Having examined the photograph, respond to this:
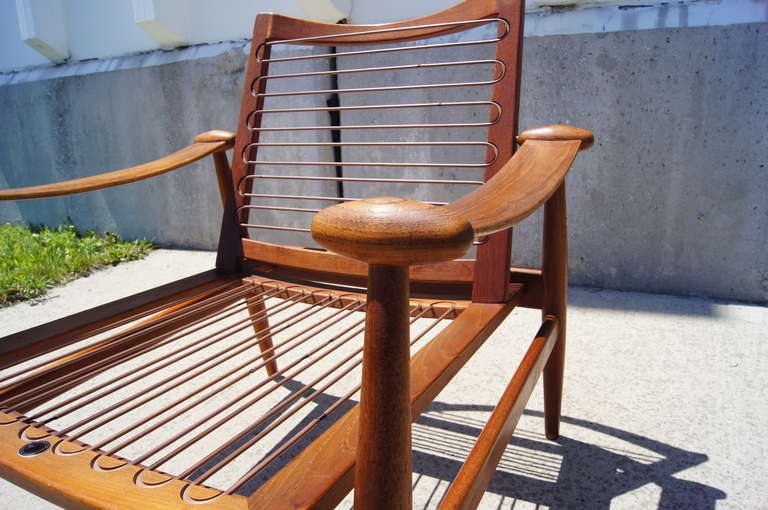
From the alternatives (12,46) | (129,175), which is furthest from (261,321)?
(12,46)

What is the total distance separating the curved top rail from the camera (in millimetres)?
1225

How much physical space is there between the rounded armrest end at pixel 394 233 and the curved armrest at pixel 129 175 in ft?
2.75

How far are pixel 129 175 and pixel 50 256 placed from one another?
2.44 meters

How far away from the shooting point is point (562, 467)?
4.16 ft

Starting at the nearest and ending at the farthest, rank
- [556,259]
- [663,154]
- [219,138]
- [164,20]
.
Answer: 1. [556,259]
2. [219,138]
3. [663,154]
4. [164,20]

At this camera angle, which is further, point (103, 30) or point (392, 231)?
point (103, 30)

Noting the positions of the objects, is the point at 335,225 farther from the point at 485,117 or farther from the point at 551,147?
the point at 485,117

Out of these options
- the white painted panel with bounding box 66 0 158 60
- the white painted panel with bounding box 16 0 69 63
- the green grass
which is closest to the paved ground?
the green grass

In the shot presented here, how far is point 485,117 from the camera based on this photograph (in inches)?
98.9

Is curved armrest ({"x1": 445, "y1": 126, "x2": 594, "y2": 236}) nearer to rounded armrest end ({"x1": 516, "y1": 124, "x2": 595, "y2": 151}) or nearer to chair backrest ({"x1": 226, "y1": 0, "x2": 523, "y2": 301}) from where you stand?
rounded armrest end ({"x1": 516, "y1": 124, "x2": 595, "y2": 151})

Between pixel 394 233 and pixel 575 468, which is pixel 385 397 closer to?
pixel 394 233

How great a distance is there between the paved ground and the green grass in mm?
1808

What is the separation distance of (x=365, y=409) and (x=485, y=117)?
2.20m

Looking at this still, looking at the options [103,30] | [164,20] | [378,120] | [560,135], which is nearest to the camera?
[560,135]
